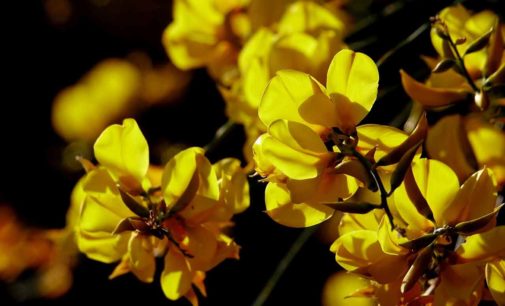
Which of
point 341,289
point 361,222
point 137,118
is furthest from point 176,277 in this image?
point 137,118

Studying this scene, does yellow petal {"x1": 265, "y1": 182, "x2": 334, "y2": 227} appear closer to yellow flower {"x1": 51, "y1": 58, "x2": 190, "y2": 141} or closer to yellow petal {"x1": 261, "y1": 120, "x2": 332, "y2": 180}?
yellow petal {"x1": 261, "y1": 120, "x2": 332, "y2": 180}

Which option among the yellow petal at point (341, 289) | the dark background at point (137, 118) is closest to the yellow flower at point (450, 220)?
the dark background at point (137, 118)

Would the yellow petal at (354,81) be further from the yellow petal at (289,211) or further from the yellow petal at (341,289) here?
the yellow petal at (341,289)

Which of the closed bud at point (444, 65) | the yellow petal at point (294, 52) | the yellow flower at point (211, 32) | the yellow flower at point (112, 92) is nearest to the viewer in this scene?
the closed bud at point (444, 65)

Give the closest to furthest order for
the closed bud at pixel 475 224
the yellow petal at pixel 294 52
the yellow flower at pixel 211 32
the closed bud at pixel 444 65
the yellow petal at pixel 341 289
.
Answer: the closed bud at pixel 475 224
the closed bud at pixel 444 65
the yellow petal at pixel 294 52
the yellow flower at pixel 211 32
the yellow petal at pixel 341 289

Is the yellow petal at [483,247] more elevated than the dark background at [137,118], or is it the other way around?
the yellow petal at [483,247]

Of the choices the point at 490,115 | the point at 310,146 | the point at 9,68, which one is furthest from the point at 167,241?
the point at 9,68

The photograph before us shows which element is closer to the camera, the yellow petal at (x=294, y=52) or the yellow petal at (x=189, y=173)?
the yellow petal at (x=189, y=173)

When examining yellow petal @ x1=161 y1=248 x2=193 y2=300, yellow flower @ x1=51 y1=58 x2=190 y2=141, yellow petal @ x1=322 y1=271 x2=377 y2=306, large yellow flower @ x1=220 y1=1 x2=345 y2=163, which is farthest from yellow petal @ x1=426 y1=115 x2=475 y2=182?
yellow flower @ x1=51 y1=58 x2=190 y2=141
